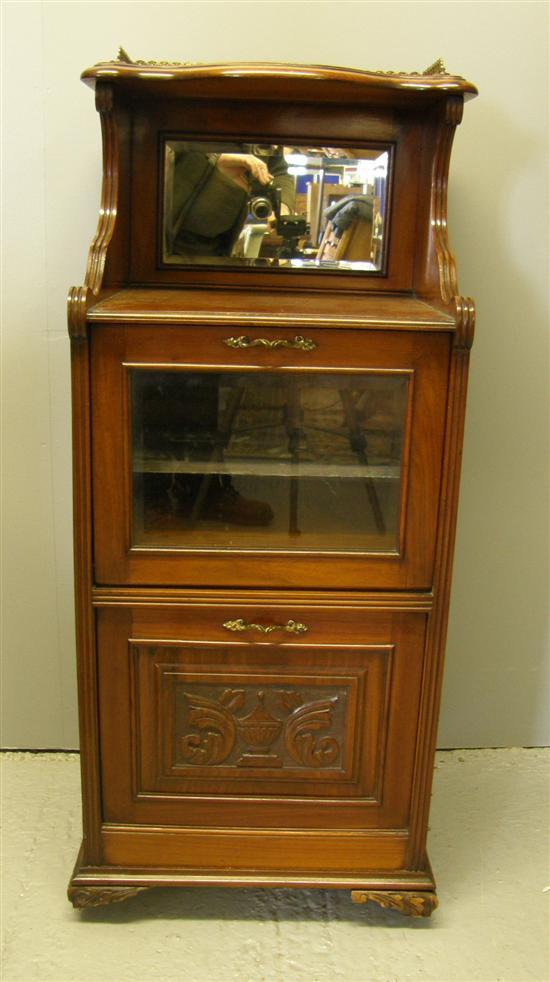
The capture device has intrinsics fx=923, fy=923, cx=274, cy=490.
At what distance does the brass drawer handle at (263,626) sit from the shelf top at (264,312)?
19.7 inches

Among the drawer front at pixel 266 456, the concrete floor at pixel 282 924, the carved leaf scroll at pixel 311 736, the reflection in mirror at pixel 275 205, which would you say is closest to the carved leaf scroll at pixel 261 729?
the carved leaf scroll at pixel 311 736

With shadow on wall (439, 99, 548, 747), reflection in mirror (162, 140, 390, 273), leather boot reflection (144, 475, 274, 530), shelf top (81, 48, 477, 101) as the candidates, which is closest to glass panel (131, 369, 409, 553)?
leather boot reflection (144, 475, 274, 530)

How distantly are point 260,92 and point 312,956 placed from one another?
5.04ft

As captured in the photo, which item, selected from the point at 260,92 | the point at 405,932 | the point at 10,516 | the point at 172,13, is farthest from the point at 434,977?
the point at 172,13

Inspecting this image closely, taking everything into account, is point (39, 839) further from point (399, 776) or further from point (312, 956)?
point (399, 776)

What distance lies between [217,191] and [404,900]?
1.35 m

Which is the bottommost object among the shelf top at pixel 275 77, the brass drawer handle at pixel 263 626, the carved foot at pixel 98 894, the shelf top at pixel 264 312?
the carved foot at pixel 98 894

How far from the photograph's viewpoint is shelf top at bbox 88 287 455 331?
1.43 metres

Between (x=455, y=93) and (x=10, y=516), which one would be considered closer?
(x=455, y=93)

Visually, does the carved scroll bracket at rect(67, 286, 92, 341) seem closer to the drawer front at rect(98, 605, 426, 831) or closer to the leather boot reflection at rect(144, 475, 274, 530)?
the leather boot reflection at rect(144, 475, 274, 530)

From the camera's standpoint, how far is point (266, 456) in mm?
1557

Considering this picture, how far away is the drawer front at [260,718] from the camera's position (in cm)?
159

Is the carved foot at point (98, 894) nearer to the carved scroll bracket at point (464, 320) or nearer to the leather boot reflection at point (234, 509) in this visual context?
the leather boot reflection at point (234, 509)

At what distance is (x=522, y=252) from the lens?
197 centimetres
